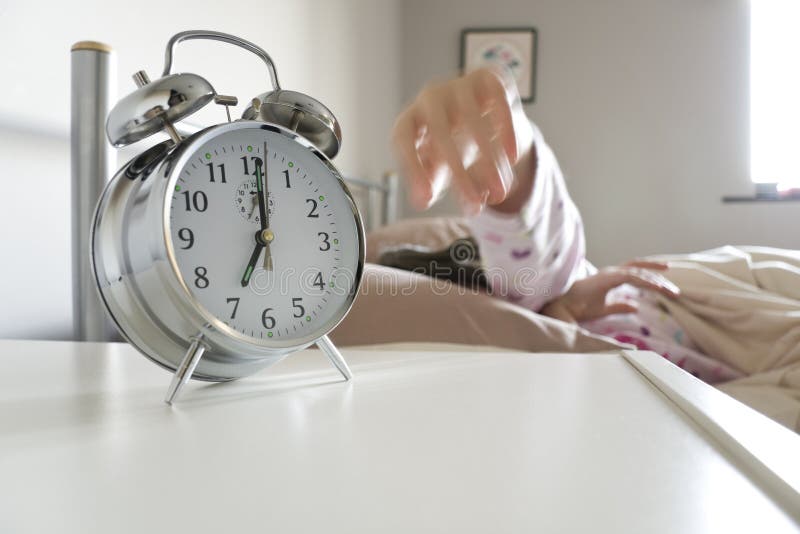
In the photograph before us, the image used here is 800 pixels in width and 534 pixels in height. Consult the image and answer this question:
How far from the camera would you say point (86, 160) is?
2.62ft

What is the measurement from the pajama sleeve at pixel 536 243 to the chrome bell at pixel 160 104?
0.62 m

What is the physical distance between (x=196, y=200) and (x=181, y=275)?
56 millimetres

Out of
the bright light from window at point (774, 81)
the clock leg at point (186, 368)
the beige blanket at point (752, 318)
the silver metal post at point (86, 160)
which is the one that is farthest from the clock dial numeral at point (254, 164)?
the bright light from window at point (774, 81)

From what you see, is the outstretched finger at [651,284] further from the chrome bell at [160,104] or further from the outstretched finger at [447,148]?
the chrome bell at [160,104]

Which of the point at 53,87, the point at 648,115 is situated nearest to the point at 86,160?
the point at 53,87

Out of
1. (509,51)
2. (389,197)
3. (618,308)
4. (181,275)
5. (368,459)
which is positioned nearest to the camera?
(368,459)

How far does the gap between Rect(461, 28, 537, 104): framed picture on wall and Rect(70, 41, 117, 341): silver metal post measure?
8.37ft

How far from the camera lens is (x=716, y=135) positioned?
306 cm

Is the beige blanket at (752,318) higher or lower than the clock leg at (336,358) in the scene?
lower

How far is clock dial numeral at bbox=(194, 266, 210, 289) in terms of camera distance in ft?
1.33

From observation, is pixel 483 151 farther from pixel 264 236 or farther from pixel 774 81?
pixel 774 81

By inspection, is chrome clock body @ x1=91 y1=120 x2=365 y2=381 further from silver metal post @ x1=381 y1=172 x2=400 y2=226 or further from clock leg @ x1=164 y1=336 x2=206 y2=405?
silver metal post @ x1=381 y1=172 x2=400 y2=226

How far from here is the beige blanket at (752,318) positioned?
87 centimetres

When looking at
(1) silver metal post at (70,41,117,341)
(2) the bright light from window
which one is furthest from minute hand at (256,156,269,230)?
(2) the bright light from window
